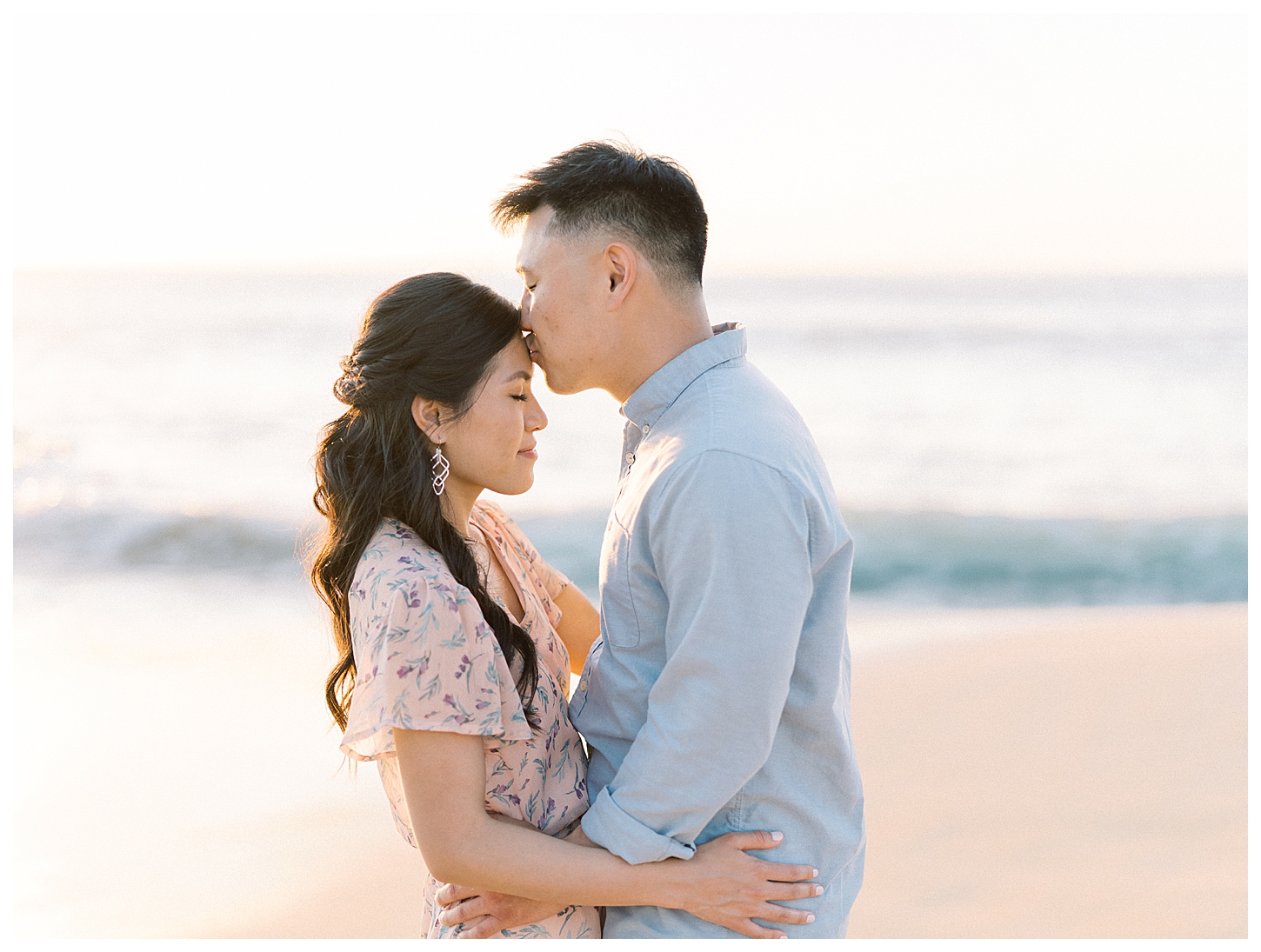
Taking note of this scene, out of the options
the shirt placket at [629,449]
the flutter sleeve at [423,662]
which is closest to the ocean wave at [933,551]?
the shirt placket at [629,449]

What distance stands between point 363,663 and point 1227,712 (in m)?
5.20

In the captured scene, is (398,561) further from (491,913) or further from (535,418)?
(491,913)

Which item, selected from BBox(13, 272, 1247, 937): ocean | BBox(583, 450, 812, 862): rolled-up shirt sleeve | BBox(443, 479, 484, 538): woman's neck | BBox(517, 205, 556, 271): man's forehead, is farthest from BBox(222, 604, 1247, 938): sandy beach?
BBox(517, 205, 556, 271): man's forehead

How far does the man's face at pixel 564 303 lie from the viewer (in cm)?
223

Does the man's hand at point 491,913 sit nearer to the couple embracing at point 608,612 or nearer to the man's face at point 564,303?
the couple embracing at point 608,612

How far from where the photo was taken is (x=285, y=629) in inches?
270

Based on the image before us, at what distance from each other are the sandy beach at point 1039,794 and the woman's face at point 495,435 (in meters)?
2.44

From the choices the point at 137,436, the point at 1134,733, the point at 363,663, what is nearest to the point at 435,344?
the point at 363,663

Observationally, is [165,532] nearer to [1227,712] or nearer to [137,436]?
[137,436]

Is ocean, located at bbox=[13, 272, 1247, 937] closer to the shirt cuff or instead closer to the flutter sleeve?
the flutter sleeve

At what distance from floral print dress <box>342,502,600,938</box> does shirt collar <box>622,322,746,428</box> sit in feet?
1.68

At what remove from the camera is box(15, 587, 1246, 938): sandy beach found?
4023mm

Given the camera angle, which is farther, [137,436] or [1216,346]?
[1216,346]

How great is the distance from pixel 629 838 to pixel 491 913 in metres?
0.37
